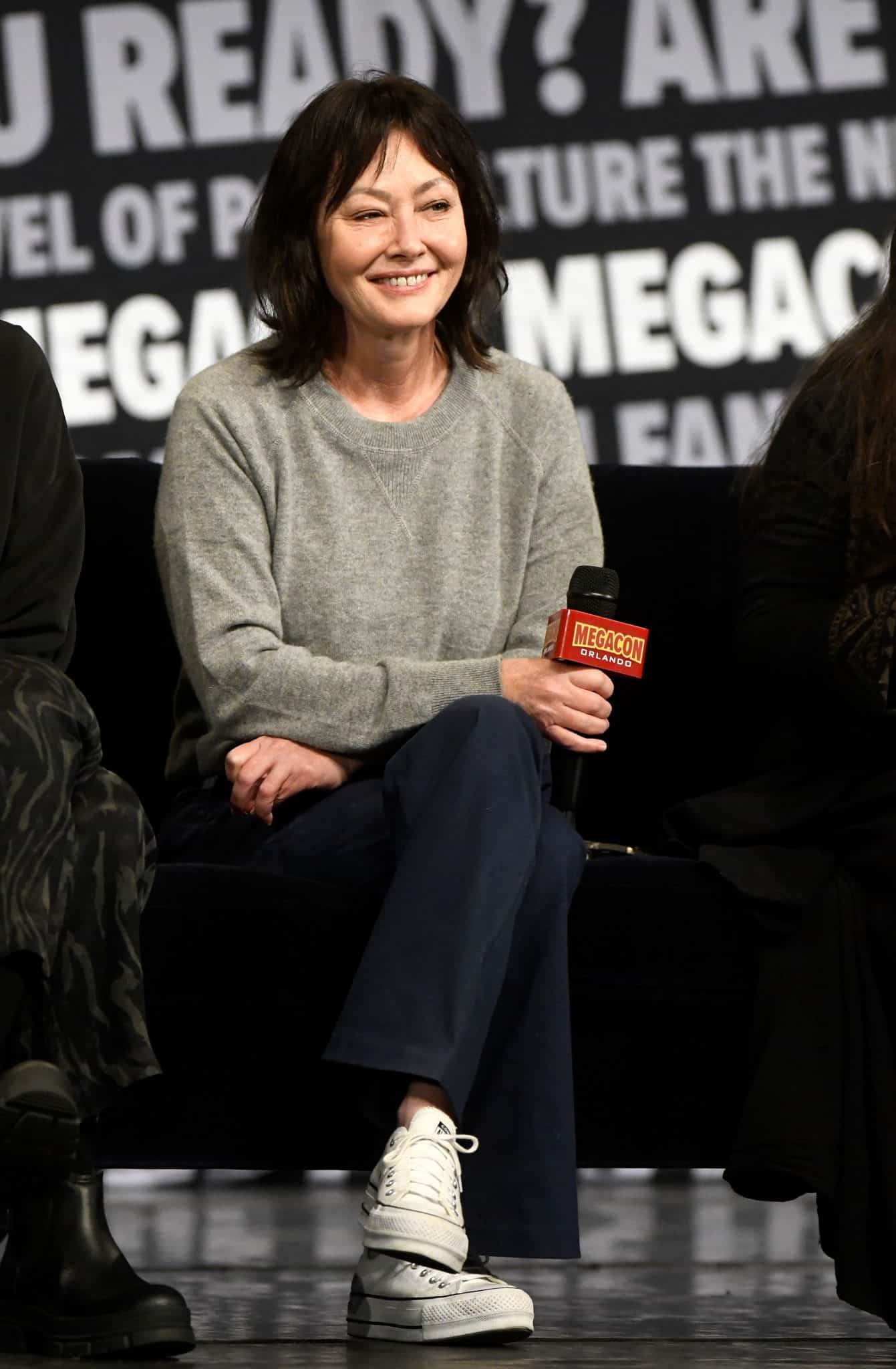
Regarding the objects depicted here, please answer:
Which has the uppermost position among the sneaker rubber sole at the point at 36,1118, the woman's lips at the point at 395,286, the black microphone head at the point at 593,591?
the woman's lips at the point at 395,286

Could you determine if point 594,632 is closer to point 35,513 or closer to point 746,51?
point 35,513

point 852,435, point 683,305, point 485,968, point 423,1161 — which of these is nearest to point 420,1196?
point 423,1161

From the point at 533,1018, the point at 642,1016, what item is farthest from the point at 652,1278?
the point at 533,1018

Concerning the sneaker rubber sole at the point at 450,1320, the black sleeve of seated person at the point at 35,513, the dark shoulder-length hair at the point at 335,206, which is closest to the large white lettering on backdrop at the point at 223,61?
the dark shoulder-length hair at the point at 335,206

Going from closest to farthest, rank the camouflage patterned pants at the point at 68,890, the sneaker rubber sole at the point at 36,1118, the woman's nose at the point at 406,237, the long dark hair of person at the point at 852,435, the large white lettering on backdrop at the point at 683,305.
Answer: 1. the sneaker rubber sole at the point at 36,1118
2. the camouflage patterned pants at the point at 68,890
3. the long dark hair of person at the point at 852,435
4. the woman's nose at the point at 406,237
5. the large white lettering on backdrop at the point at 683,305

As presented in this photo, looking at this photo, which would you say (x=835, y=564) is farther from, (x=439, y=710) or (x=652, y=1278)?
(x=652, y=1278)

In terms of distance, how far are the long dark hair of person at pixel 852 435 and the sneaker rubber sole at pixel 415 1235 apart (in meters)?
0.79

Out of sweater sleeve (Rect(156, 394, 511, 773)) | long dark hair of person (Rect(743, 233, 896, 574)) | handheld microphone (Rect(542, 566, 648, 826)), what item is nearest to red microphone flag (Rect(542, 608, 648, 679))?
handheld microphone (Rect(542, 566, 648, 826))

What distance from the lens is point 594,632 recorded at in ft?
6.08

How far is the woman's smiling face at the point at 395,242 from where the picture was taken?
2139 mm

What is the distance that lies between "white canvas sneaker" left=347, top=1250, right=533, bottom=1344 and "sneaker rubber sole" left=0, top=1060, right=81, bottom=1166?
0.98ft

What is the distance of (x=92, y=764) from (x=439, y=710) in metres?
0.41

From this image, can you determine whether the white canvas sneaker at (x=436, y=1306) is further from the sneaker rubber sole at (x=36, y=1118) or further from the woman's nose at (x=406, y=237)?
the woman's nose at (x=406, y=237)

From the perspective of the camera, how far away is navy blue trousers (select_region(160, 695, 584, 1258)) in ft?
5.48
